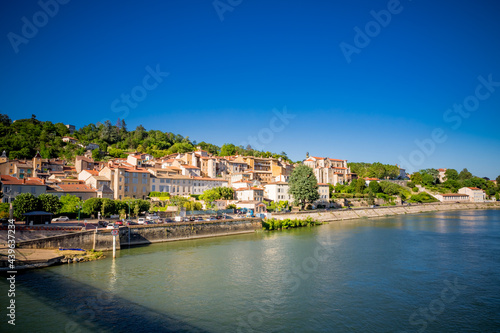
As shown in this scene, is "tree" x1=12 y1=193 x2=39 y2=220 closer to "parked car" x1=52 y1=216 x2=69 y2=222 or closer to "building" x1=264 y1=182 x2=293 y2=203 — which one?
"parked car" x1=52 y1=216 x2=69 y2=222

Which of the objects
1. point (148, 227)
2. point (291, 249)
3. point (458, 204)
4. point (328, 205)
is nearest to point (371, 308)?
point (291, 249)

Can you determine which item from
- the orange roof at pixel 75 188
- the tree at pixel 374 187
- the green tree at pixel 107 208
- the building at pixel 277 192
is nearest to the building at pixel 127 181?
the orange roof at pixel 75 188

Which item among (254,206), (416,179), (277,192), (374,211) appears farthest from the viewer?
(416,179)

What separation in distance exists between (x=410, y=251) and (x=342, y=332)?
664 inches

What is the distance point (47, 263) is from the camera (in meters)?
19.9

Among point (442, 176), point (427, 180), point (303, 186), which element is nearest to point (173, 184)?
point (303, 186)

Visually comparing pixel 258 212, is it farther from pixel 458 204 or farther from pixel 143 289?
pixel 458 204

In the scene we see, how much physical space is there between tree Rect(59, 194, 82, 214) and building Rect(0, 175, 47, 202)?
3936 mm

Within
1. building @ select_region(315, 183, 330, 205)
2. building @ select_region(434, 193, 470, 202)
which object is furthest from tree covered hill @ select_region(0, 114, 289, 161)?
building @ select_region(434, 193, 470, 202)

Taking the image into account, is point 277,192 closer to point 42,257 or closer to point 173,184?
point 173,184

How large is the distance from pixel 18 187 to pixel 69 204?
6836 millimetres

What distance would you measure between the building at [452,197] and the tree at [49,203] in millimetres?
82643

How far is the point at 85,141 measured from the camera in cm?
8631

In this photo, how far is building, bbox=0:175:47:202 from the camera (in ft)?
109
